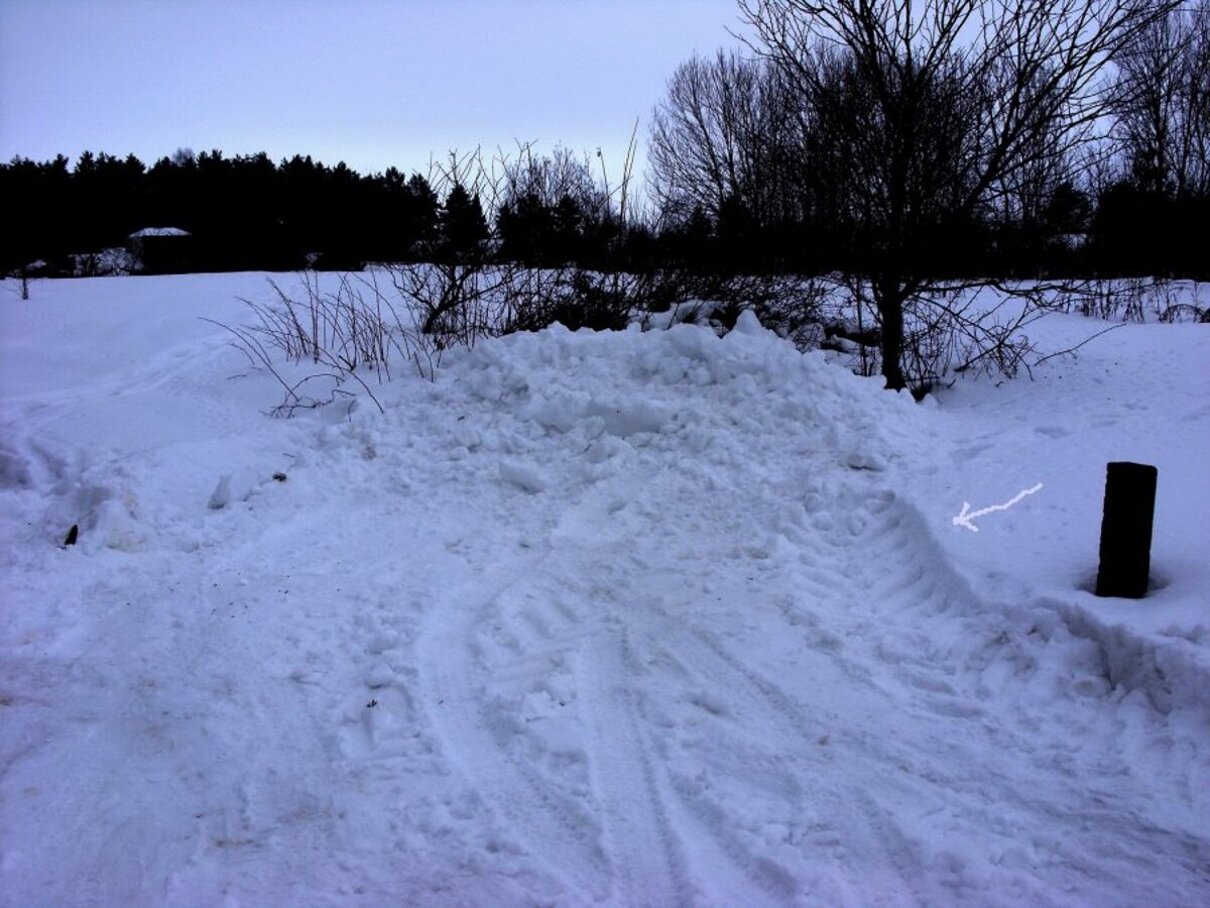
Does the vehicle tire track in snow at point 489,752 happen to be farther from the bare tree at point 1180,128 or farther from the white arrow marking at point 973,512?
the bare tree at point 1180,128

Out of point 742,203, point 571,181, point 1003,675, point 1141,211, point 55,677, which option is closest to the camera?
point 1003,675

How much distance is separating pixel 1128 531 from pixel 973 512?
51.5 inches

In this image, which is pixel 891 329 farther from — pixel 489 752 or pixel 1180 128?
pixel 1180 128

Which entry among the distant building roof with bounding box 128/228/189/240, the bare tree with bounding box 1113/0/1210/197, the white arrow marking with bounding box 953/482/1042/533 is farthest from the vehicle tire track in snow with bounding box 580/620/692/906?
the distant building roof with bounding box 128/228/189/240

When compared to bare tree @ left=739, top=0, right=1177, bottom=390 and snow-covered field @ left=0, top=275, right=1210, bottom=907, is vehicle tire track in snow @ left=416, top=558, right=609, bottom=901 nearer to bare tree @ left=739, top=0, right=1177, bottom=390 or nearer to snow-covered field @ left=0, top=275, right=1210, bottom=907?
snow-covered field @ left=0, top=275, right=1210, bottom=907

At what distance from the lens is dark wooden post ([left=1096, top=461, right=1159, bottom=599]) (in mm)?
3594

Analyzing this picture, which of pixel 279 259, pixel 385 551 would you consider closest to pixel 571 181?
pixel 385 551

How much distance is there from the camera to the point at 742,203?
476 inches

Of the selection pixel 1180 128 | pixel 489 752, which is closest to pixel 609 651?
pixel 489 752

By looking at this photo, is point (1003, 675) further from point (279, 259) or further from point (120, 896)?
point (279, 259)

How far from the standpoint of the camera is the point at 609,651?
3947mm

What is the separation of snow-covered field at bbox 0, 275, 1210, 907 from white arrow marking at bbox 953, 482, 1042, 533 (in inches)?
2.4

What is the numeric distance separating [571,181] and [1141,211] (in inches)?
490

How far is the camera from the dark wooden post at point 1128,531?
11.8 ft
